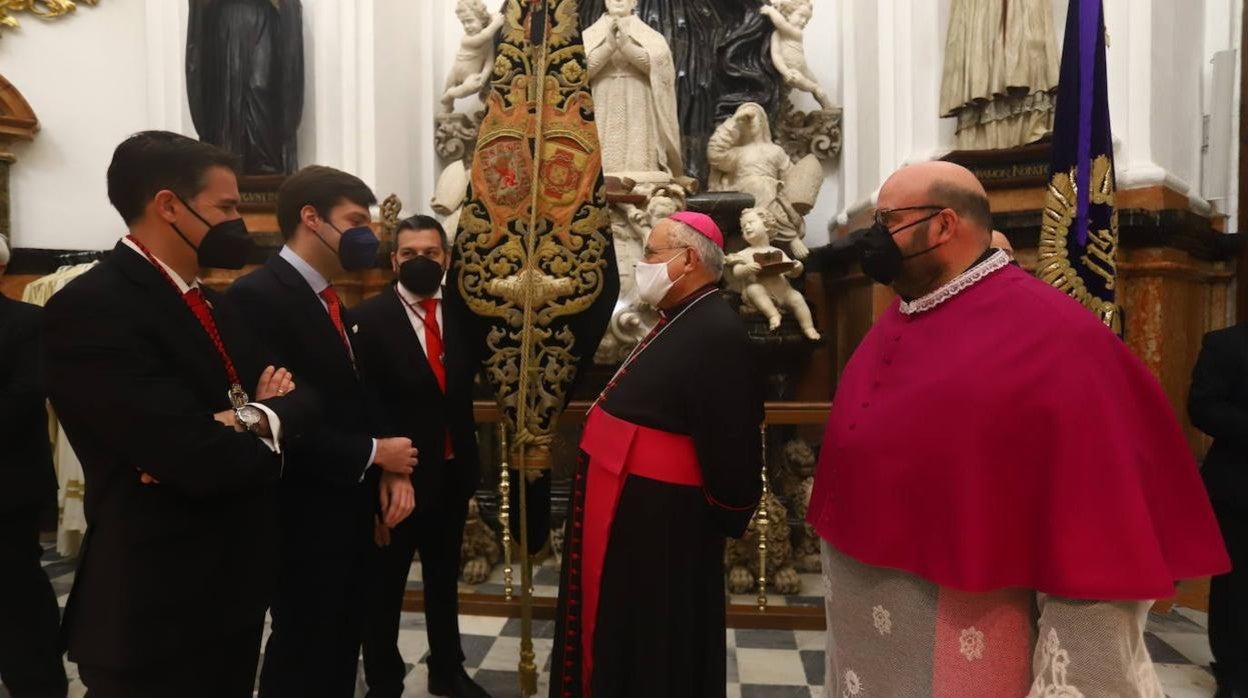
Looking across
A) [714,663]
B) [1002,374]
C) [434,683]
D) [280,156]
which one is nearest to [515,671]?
[434,683]

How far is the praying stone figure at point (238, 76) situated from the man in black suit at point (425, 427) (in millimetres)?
4212

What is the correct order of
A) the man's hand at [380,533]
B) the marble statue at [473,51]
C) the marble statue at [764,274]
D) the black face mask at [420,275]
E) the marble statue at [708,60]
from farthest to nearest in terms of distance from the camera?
1. the marble statue at [708,60]
2. the marble statue at [473,51]
3. the marble statue at [764,274]
4. the black face mask at [420,275]
5. the man's hand at [380,533]

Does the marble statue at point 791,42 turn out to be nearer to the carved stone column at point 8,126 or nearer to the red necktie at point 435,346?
the red necktie at point 435,346

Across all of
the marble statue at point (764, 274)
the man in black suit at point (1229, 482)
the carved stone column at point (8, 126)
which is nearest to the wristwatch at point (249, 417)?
the man in black suit at point (1229, 482)

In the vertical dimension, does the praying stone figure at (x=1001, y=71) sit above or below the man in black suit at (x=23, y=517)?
above

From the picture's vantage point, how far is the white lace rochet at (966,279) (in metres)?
1.47

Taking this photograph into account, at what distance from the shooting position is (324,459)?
2.00m

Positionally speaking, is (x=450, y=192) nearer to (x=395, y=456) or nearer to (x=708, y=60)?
(x=708, y=60)

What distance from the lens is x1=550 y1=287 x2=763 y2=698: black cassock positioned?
204 centimetres

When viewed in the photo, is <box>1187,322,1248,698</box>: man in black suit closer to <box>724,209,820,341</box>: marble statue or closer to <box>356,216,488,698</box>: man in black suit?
<box>724,209,820,341</box>: marble statue

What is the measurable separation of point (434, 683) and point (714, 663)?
4.12ft

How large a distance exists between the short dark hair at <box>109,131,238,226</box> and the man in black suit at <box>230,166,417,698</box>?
469 millimetres

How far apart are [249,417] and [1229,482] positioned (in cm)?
318

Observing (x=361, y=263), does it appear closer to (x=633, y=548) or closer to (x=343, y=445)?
(x=343, y=445)
